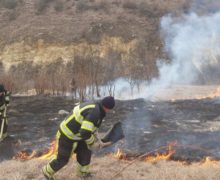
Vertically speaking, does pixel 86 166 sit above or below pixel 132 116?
above

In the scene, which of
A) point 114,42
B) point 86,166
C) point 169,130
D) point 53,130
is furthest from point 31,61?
point 86,166

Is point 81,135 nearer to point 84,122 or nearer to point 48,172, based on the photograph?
point 84,122

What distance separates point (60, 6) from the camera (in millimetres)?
29203

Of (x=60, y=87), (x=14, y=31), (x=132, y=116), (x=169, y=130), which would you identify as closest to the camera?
(x=169, y=130)

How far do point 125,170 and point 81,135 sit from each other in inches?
66.1

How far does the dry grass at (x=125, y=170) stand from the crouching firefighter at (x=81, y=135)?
41cm

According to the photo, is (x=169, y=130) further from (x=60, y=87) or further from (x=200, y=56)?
(x=200, y=56)

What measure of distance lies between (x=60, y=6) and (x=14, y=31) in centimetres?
429

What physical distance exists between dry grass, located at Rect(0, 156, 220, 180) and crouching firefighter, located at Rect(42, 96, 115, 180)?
41cm

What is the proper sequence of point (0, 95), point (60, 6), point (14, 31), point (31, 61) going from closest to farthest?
point (0, 95)
point (31, 61)
point (14, 31)
point (60, 6)

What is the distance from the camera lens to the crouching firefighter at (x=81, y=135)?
246 inches

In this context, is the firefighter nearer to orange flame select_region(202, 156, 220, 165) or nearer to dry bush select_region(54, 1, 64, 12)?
orange flame select_region(202, 156, 220, 165)

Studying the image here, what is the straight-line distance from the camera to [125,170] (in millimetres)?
7477

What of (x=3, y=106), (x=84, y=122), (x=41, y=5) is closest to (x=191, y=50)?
(x=41, y=5)
